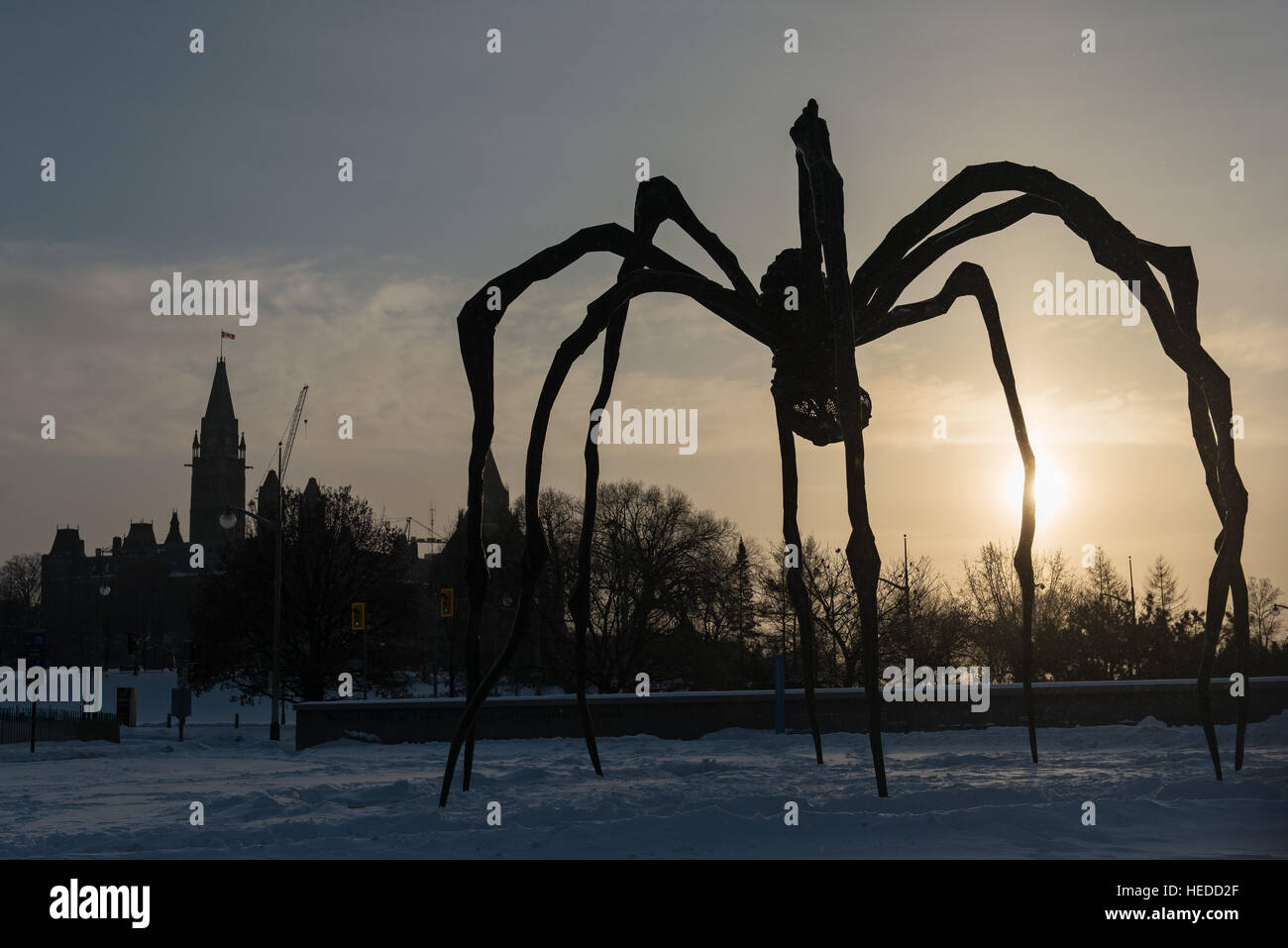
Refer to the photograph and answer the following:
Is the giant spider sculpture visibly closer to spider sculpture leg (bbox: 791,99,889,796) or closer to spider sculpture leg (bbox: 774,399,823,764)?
spider sculpture leg (bbox: 791,99,889,796)

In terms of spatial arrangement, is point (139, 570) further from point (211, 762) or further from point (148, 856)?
point (148, 856)

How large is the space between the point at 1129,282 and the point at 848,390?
1970 millimetres

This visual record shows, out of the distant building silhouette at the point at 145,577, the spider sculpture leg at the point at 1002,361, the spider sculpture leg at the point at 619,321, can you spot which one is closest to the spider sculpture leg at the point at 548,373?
the spider sculpture leg at the point at 619,321

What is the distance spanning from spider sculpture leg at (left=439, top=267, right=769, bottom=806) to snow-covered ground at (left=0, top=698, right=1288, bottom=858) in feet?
2.80

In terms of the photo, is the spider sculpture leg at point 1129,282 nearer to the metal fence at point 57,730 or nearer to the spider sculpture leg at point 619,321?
the spider sculpture leg at point 619,321

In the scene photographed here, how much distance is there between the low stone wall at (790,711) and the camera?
16531mm

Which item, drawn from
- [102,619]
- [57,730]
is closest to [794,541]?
[57,730]

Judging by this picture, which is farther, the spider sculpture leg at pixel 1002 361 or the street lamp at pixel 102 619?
the street lamp at pixel 102 619

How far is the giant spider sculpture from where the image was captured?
627 cm

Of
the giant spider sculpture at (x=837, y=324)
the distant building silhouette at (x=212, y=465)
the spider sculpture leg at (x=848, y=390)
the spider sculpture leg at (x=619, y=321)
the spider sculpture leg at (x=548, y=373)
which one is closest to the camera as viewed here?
the spider sculpture leg at (x=848, y=390)

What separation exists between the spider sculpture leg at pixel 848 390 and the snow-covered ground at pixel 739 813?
603 mm

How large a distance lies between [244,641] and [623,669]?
48.7 ft

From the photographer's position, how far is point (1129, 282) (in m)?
6.65

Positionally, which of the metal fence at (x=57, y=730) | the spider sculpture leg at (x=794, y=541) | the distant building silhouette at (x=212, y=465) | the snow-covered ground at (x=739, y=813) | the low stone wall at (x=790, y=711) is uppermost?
the distant building silhouette at (x=212, y=465)
